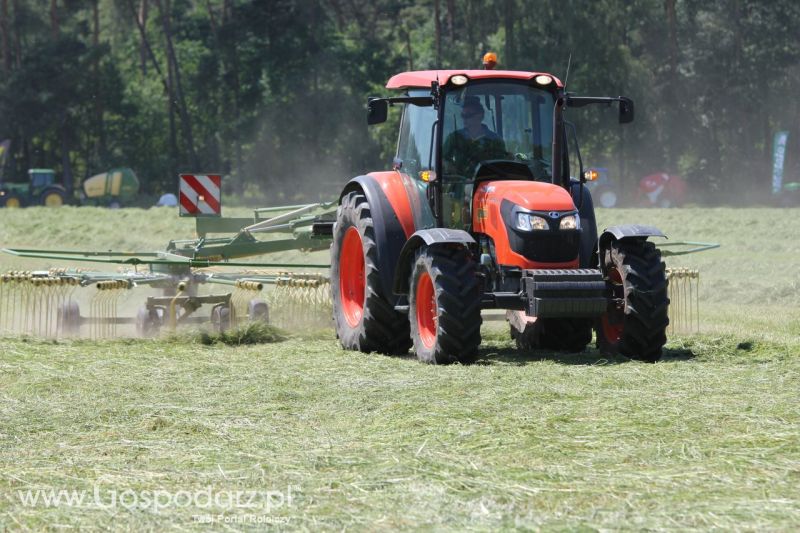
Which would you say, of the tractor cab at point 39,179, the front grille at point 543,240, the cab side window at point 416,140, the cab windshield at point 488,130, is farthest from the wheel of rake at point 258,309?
the tractor cab at point 39,179

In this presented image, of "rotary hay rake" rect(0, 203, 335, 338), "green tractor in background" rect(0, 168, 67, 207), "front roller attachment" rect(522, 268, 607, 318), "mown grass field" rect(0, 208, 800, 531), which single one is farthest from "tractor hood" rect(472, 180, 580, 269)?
"green tractor in background" rect(0, 168, 67, 207)

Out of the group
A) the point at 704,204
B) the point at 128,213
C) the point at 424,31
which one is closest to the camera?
the point at 128,213

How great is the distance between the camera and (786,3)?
45.2 m

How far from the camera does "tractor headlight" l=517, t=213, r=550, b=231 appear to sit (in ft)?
27.1

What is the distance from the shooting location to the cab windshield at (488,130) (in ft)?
29.5

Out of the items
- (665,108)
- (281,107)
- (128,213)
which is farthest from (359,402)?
(665,108)

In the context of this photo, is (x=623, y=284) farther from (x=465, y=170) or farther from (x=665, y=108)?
(x=665, y=108)

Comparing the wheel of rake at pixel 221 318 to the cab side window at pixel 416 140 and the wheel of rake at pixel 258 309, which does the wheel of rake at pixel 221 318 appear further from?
the cab side window at pixel 416 140

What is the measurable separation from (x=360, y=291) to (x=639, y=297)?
2732 millimetres

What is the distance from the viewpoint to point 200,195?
12867 millimetres

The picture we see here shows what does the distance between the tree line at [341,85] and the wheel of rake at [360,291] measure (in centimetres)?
3198

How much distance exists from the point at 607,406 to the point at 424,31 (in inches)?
1732

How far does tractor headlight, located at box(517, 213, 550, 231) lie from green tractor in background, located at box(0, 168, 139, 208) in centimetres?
3353

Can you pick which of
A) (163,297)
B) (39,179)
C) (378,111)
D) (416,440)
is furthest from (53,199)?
(416,440)
